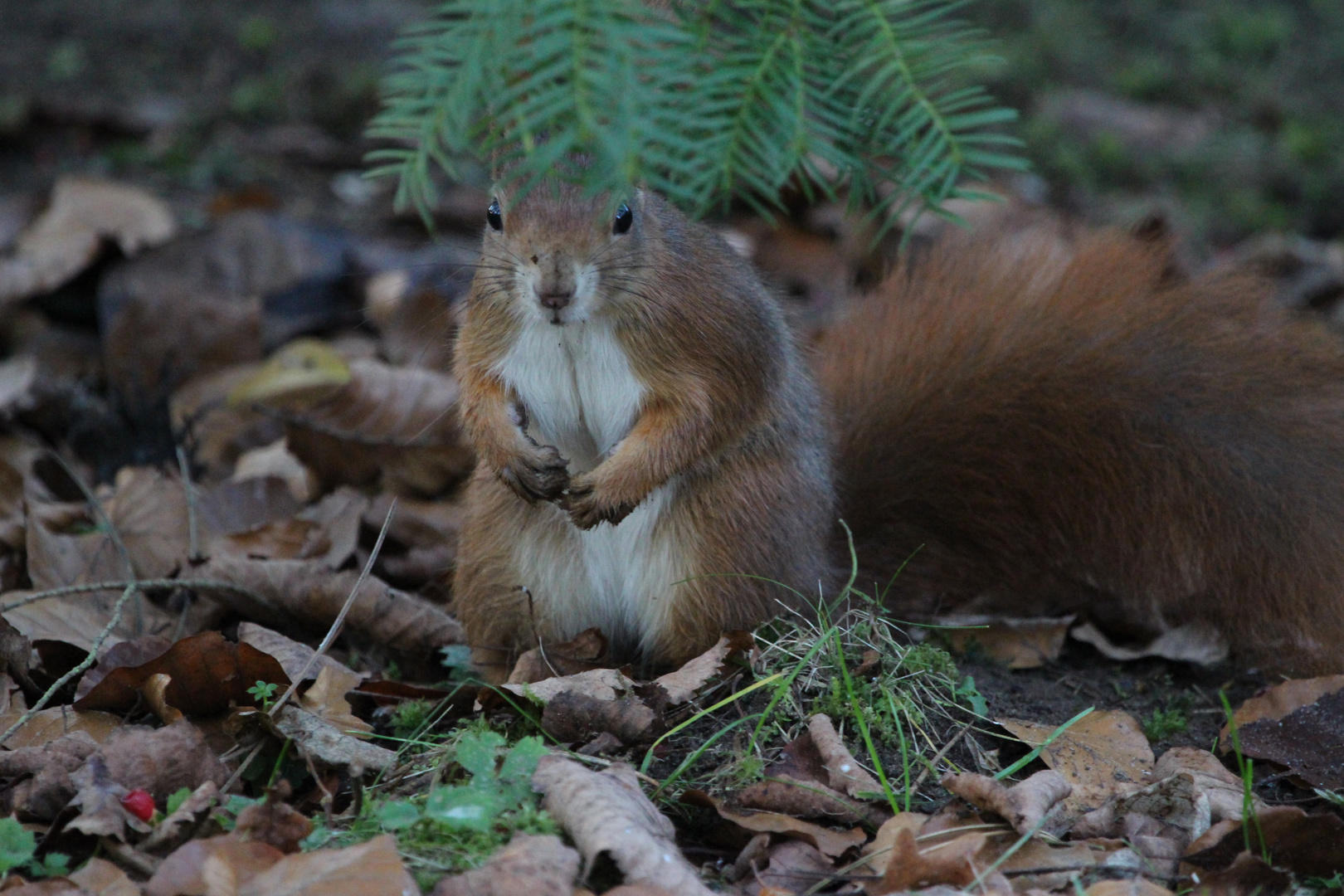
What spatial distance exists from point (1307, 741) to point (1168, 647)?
0.53m

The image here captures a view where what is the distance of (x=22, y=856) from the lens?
5.88 ft

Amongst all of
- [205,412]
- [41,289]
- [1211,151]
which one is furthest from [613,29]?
[1211,151]

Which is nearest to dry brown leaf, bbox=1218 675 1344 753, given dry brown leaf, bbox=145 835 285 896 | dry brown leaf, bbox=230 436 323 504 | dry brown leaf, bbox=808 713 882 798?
dry brown leaf, bbox=808 713 882 798

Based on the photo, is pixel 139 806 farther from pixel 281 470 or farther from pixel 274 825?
pixel 281 470

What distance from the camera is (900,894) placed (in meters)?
1.70

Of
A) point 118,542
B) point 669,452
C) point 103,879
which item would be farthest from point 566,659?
point 118,542

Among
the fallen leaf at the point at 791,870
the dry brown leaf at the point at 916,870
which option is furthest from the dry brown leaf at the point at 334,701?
the dry brown leaf at the point at 916,870

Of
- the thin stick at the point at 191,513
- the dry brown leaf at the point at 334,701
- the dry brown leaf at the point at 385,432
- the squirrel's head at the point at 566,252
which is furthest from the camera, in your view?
the dry brown leaf at the point at 385,432

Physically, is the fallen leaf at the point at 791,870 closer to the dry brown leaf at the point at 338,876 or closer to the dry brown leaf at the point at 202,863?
the dry brown leaf at the point at 338,876

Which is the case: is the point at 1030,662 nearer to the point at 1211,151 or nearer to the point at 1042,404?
the point at 1042,404

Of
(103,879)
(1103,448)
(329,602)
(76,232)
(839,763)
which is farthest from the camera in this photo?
(76,232)

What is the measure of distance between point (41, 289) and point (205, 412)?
2.97 ft

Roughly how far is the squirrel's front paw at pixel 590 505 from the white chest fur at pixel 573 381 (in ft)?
0.40

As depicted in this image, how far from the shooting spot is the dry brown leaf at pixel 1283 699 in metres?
2.33
